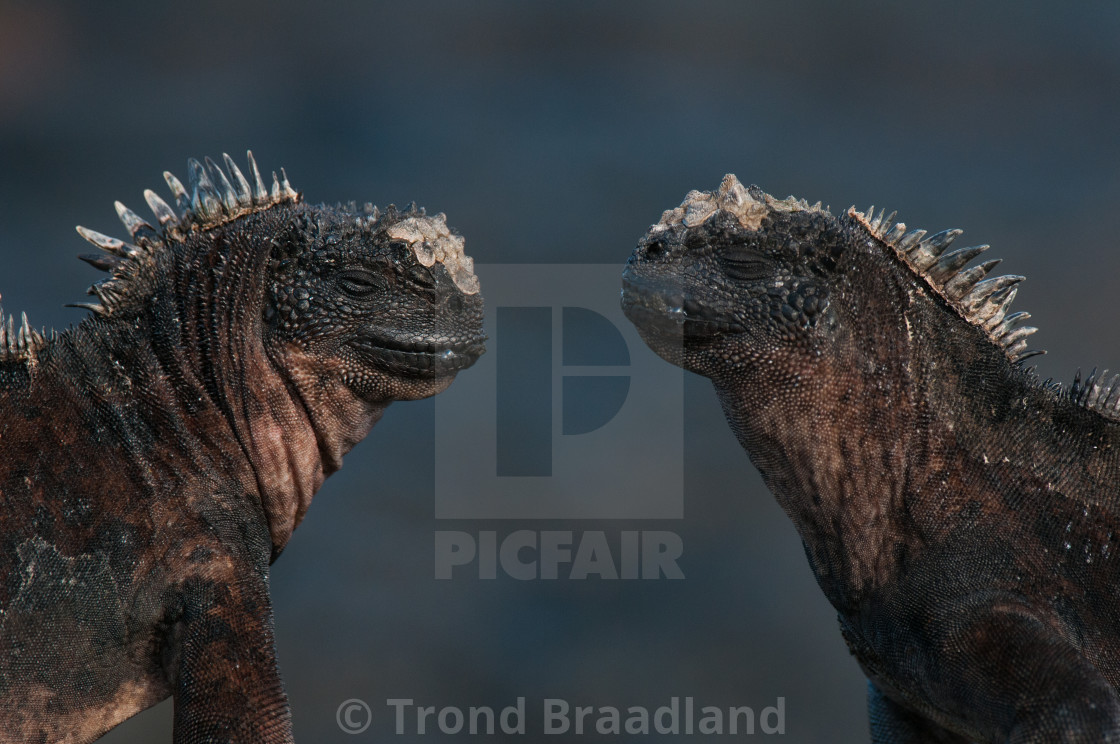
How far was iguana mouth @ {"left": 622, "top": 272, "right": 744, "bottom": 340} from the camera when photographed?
150 inches

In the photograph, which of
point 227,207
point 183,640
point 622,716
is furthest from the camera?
point 622,716

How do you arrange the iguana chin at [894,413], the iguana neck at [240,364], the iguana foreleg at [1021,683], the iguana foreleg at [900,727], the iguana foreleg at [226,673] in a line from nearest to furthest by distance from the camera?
the iguana foreleg at [1021,683], the iguana foreleg at [226,673], the iguana chin at [894,413], the iguana neck at [240,364], the iguana foreleg at [900,727]

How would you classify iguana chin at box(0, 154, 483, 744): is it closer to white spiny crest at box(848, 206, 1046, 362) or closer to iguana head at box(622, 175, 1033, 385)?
iguana head at box(622, 175, 1033, 385)

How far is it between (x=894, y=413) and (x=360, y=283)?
5.66 feet

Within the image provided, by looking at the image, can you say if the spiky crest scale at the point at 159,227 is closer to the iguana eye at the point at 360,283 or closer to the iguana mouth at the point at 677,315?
the iguana eye at the point at 360,283

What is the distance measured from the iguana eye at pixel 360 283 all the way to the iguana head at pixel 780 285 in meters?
0.80

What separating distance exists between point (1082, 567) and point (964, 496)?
39 cm

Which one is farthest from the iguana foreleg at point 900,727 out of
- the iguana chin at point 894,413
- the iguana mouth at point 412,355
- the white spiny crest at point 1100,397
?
the iguana mouth at point 412,355

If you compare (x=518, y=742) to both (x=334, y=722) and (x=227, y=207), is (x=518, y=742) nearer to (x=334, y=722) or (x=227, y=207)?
(x=334, y=722)

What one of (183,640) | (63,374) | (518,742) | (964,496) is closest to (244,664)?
(183,640)

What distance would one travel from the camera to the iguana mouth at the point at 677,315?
380 cm

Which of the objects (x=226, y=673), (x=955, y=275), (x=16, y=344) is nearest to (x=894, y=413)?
(x=955, y=275)

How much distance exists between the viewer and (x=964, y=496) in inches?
150

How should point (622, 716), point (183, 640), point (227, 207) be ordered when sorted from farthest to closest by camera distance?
point (622, 716) → point (227, 207) → point (183, 640)
